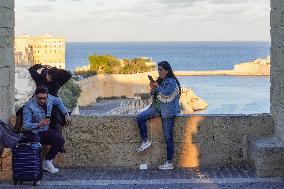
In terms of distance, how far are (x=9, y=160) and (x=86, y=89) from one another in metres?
62.9

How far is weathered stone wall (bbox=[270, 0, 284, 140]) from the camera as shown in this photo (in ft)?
26.9

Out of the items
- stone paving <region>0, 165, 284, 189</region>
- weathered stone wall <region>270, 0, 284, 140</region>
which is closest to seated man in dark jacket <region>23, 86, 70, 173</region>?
stone paving <region>0, 165, 284, 189</region>

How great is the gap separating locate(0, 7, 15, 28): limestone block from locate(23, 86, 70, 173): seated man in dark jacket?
3.23ft

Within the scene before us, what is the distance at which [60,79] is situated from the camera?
8.50 m

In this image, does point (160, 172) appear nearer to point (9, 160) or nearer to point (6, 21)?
point (9, 160)

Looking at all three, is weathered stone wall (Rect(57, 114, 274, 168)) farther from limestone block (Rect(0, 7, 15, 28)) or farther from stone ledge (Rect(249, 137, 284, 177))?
limestone block (Rect(0, 7, 15, 28))

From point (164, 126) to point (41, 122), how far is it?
162 cm

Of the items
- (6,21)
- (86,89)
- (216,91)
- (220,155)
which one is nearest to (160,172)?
(220,155)

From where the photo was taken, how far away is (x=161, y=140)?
341 inches

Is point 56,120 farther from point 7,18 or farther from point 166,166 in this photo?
point 166,166

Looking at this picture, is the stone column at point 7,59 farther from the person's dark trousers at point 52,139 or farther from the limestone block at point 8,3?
the person's dark trousers at point 52,139

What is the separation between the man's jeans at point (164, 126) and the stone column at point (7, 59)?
1730 millimetres

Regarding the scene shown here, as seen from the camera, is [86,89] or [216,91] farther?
[216,91]

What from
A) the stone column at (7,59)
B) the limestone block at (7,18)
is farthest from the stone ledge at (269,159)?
the limestone block at (7,18)
